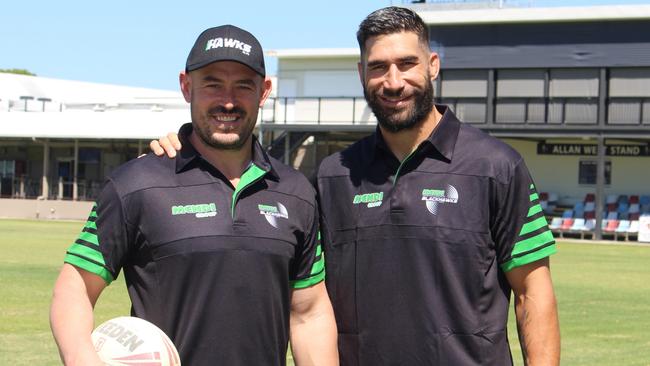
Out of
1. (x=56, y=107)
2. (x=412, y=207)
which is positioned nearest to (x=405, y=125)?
(x=412, y=207)

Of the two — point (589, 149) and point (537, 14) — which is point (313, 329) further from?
point (589, 149)

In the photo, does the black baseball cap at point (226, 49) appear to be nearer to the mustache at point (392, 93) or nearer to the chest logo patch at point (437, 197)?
the mustache at point (392, 93)

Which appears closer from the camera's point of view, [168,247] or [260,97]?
[168,247]

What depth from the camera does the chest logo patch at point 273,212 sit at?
4.70 meters

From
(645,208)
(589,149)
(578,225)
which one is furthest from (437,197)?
(589,149)

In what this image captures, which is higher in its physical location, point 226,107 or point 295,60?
point 295,60

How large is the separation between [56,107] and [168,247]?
5819cm

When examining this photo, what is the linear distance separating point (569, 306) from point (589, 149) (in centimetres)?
3283

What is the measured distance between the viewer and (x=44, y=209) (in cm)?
5428

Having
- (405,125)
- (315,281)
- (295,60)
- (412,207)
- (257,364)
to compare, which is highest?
(295,60)

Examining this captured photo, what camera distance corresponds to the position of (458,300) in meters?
4.84

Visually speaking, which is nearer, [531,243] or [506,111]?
[531,243]

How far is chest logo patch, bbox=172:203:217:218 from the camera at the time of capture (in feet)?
15.0

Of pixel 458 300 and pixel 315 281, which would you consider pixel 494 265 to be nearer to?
pixel 458 300
